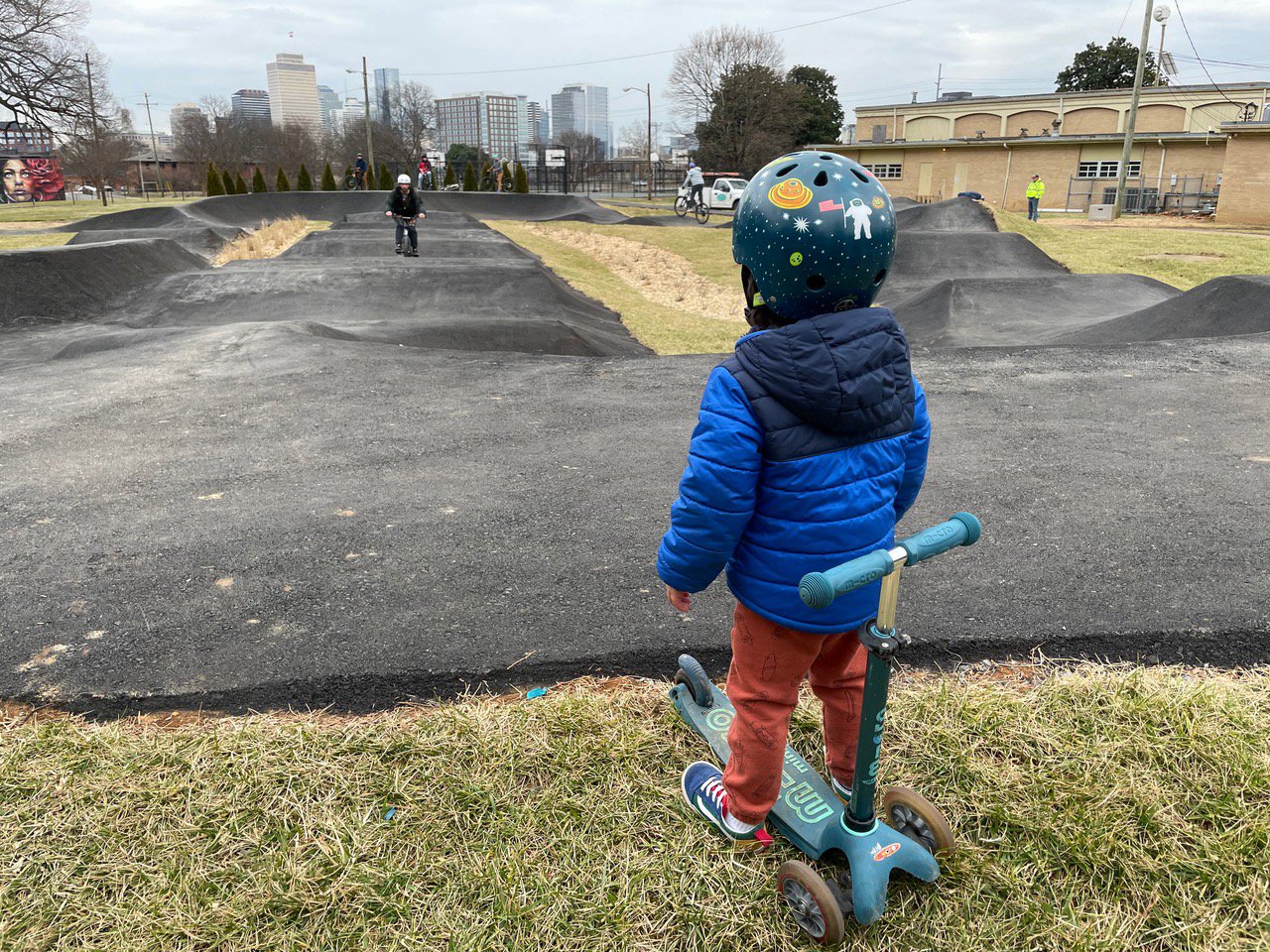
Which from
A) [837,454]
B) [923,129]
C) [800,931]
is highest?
[923,129]

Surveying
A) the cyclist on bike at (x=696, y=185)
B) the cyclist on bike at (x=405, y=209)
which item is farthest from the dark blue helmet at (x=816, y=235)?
the cyclist on bike at (x=696, y=185)

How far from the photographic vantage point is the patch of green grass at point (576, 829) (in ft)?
7.36

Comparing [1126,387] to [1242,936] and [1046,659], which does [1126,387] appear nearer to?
[1046,659]

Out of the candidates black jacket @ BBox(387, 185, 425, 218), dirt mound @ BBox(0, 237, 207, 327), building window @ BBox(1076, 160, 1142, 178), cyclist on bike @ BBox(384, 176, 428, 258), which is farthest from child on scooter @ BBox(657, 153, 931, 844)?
building window @ BBox(1076, 160, 1142, 178)

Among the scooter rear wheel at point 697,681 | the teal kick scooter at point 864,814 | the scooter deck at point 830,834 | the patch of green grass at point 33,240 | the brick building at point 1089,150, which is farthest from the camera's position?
the brick building at point 1089,150

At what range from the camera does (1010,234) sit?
22.4m

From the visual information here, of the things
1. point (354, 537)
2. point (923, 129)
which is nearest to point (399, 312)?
point (354, 537)

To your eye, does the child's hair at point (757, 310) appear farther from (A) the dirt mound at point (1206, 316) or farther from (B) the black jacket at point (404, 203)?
(B) the black jacket at point (404, 203)

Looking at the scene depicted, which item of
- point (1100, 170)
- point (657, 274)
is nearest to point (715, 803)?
point (657, 274)

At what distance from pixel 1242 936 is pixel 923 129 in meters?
73.0

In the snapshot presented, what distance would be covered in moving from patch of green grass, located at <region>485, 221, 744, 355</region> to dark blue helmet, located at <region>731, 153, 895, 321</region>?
10.5 metres

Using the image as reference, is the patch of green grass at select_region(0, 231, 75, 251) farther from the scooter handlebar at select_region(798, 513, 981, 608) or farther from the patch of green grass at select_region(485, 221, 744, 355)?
the scooter handlebar at select_region(798, 513, 981, 608)

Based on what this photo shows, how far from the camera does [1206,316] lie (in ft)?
36.6

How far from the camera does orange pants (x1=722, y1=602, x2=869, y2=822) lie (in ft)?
7.35
